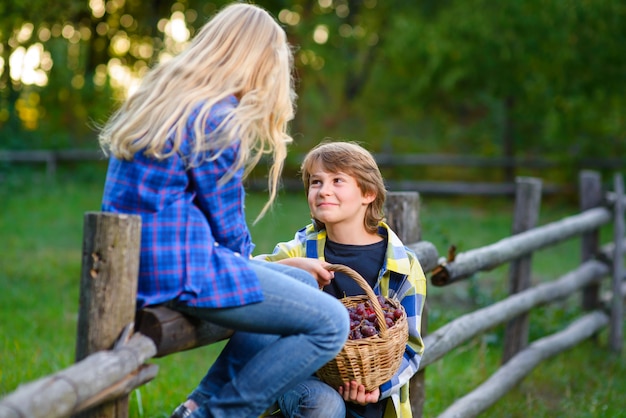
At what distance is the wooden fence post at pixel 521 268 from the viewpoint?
17.6ft

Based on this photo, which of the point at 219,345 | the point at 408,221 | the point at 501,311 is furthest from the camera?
the point at 219,345

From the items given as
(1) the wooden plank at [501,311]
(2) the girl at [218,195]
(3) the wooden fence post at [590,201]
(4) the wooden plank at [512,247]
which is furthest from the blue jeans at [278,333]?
(3) the wooden fence post at [590,201]

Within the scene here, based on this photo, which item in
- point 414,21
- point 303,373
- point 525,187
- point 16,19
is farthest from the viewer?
point 414,21

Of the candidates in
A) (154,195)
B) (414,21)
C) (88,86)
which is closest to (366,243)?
(154,195)

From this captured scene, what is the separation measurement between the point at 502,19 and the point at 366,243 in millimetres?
11874

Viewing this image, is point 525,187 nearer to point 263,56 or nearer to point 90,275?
point 263,56

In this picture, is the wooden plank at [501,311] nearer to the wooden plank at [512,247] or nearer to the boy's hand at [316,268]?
the wooden plank at [512,247]

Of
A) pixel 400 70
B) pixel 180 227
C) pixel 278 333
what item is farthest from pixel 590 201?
pixel 400 70

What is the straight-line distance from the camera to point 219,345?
6.23 meters

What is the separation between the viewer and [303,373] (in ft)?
7.73

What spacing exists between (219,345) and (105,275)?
4.28 m

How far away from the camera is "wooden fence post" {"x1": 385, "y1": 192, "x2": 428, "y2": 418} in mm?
3596

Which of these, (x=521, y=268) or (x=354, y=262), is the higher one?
(x=354, y=262)

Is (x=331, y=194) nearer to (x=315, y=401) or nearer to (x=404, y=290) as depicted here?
(x=404, y=290)
